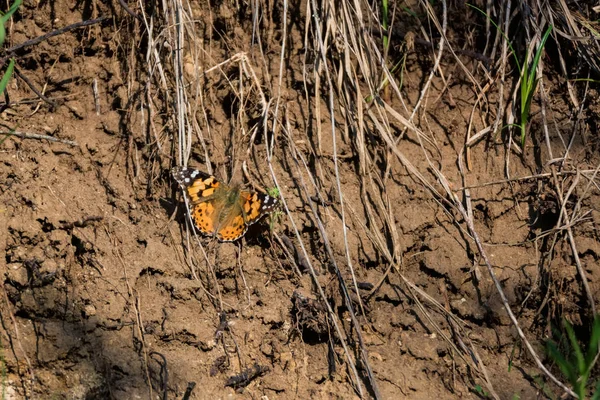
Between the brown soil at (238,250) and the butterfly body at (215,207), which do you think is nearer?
the brown soil at (238,250)

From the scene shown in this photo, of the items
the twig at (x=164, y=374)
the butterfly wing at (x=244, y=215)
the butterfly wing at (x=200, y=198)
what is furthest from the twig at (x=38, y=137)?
the twig at (x=164, y=374)

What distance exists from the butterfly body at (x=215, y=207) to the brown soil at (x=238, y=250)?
0.08 meters

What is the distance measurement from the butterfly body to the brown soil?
0.28 feet

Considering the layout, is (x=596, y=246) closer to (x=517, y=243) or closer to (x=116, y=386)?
(x=517, y=243)

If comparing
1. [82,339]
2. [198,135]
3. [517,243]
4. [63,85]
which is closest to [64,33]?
[63,85]

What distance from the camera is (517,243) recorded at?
315 cm

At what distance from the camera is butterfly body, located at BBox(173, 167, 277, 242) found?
9.96ft

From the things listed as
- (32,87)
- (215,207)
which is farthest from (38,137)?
(215,207)

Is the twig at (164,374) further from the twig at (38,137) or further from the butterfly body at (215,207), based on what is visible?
the twig at (38,137)

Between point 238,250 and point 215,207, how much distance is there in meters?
0.24

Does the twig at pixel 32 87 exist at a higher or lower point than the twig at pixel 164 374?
higher

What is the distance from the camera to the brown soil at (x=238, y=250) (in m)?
2.76

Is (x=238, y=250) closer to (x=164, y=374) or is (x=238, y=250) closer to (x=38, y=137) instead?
(x=164, y=374)

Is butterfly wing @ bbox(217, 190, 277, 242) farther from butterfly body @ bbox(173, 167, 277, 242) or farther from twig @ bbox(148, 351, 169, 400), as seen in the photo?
twig @ bbox(148, 351, 169, 400)
